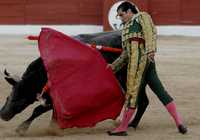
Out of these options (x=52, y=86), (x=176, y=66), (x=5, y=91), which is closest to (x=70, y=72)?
(x=52, y=86)

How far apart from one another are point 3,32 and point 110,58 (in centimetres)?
1201

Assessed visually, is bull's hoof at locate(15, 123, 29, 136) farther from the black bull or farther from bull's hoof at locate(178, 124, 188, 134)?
bull's hoof at locate(178, 124, 188, 134)

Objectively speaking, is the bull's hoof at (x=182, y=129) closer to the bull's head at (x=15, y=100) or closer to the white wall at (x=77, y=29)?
the bull's head at (x=15, y=100)

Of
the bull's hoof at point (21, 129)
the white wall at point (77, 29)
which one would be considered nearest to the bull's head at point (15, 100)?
the bull's hoof at point (21, 129)

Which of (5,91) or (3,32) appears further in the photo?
(3,32)

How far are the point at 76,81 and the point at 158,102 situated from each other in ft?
6.72

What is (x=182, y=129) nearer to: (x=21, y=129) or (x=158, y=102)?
(x=21, y=129)

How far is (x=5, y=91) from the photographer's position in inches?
314

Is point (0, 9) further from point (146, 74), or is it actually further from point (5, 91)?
point (146, 74)

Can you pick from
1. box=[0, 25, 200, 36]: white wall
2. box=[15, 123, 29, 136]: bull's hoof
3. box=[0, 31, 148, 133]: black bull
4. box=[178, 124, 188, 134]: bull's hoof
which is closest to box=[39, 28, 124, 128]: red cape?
box=[0, 31, 148, 133]: black bull

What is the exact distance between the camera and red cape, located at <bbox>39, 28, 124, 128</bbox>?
544cm

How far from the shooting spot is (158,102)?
739 cm

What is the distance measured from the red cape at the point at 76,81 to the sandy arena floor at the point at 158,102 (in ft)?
0.53

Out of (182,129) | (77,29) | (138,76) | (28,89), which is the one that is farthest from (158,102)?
(77,29)
